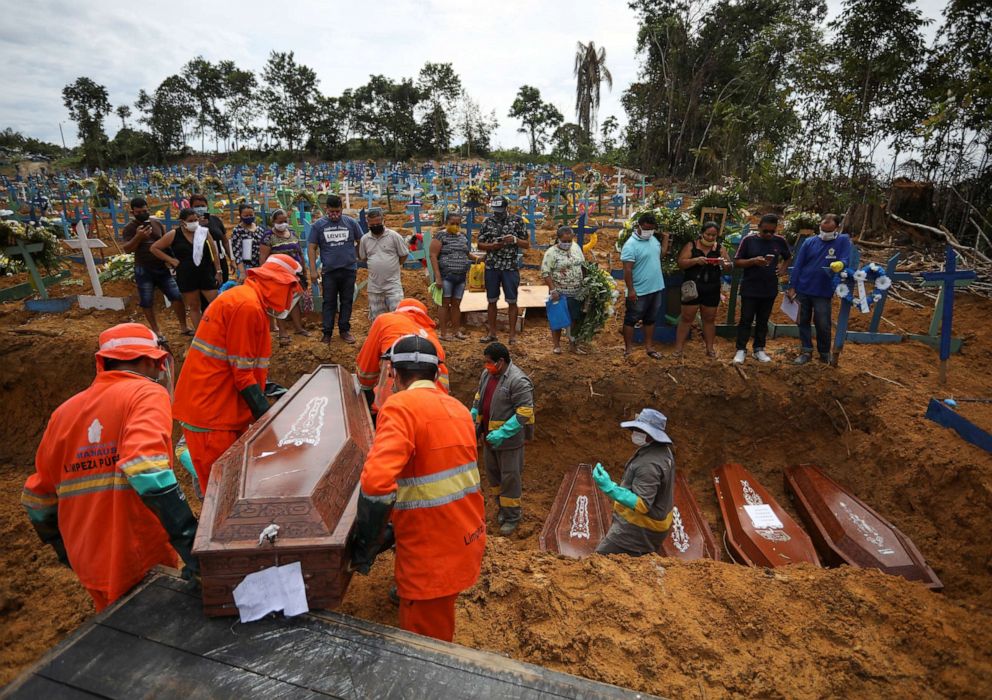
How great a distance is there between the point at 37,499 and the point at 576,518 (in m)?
4.07

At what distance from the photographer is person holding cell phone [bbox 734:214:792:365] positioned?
546 centimetres

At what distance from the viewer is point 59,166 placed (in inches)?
1416

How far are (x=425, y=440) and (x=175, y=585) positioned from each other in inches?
48.2

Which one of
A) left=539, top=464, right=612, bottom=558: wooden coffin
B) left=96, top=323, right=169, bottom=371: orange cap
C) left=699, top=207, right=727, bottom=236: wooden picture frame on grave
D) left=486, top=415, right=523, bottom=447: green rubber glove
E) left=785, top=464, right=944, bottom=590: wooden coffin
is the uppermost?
left=699, top=207, right=727, bottom=236: wooden picture frame on grave

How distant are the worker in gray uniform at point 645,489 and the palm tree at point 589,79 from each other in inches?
1113

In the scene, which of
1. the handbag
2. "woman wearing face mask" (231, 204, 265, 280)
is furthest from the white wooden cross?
the handbag

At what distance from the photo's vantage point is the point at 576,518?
15.8ft

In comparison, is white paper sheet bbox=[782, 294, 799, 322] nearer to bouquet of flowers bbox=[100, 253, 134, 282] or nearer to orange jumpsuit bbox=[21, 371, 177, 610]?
orange jumpsuit bbox=[21, 371, 177, 610]

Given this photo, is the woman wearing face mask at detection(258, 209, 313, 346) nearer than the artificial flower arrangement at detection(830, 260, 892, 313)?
No

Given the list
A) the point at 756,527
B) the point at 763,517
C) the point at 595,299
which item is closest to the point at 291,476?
the point at 756,527

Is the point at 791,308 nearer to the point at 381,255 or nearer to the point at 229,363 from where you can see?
the point at 381,255

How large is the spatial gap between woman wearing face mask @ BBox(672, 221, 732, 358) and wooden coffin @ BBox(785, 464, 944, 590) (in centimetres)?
209

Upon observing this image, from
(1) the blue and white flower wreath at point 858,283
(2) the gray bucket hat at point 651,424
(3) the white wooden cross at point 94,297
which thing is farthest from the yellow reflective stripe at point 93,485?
(3) the white wooden cross at point 94,297

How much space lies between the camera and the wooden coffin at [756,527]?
13.4 feet
